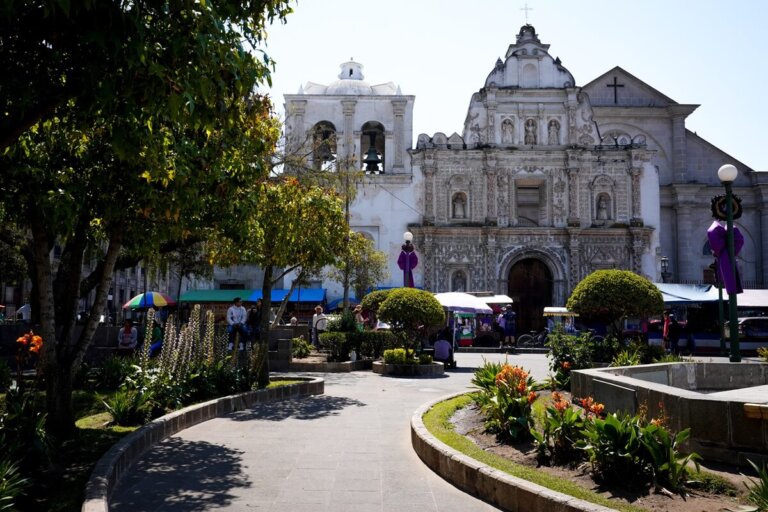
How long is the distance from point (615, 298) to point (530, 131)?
21.3 meters

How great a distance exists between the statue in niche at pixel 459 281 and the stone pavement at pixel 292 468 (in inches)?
885

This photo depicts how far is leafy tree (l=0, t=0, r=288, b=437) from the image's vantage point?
495cm

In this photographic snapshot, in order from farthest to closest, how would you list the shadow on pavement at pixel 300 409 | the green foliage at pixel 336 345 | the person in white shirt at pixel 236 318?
1. the green foliage at pixel 336 345
2. the person in white shirt at pixel 236 318
3. the shadow on pavement at pixel 300 409

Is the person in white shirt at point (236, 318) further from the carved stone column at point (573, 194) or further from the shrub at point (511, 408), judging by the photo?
the carved stone column at point (573, 194)

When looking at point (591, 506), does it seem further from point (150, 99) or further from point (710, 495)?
point (150, 99)

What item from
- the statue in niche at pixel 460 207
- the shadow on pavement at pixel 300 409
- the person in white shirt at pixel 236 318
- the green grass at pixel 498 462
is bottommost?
the shadow on pavement at pixel 300 409

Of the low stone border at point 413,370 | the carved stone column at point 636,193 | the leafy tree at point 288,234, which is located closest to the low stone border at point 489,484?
the leafy tree at point 288,234

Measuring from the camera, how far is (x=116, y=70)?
494 cm

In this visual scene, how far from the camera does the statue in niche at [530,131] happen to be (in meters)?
33.2

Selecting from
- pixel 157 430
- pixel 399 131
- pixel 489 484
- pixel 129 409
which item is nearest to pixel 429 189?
pixel 399 131

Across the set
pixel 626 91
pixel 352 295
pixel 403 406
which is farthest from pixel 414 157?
pixel 403 406

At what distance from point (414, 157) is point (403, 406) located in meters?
23.6

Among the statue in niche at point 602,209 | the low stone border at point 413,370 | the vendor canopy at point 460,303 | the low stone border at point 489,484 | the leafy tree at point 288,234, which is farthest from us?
the statue in niche at point 602,209

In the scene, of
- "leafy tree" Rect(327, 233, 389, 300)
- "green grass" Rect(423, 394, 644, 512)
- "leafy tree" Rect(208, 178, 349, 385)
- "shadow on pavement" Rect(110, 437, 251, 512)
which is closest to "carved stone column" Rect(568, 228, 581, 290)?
"leafy tree" Rect(327, 233, 389, 300)
